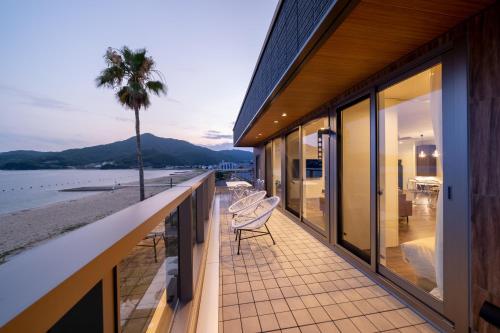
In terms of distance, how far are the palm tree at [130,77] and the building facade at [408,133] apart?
8.79 meters

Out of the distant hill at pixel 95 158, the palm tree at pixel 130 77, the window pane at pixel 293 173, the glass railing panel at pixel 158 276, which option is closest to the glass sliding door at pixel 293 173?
the window pane at pixel 293 173

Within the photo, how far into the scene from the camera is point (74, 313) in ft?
1.70

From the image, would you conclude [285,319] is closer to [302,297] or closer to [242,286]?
[302,297]

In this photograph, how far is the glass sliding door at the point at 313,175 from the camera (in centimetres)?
437

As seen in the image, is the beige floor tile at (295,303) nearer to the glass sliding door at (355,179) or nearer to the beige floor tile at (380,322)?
the beige floor tile at (380,322)

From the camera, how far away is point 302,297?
240 cm

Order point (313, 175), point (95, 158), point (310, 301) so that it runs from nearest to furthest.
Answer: point (310, 301), point (313, 175), point (95, 158)

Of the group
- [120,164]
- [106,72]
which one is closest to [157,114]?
[120,164]

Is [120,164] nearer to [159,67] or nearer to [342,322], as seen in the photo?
[159,67]

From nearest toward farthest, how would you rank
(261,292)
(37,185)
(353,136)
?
(261,292), (353,136), (37,185)

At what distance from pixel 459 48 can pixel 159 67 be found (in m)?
12.2

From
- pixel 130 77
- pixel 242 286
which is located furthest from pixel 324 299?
pixel 130 77

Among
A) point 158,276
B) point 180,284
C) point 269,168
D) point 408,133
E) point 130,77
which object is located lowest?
point 180,284

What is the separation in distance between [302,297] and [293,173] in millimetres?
3812
